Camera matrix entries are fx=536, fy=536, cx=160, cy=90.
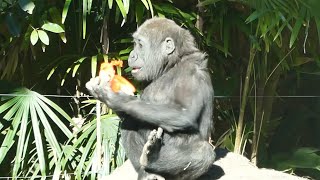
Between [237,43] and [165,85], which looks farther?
[237,43]

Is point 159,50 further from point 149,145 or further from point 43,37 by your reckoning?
point 43,37

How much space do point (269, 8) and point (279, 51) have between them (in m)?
0.84

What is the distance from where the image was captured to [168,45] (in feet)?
9.93

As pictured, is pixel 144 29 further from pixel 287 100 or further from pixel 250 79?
pixel 287 100

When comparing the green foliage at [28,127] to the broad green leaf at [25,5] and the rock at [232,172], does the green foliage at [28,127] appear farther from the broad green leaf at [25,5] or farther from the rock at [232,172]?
the broad green leaf at [25,5]

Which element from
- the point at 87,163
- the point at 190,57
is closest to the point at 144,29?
the point at 190,57

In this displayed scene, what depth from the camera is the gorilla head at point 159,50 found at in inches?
119

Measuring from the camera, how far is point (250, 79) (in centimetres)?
457

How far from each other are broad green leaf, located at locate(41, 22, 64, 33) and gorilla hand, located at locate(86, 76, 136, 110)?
0.92 meters

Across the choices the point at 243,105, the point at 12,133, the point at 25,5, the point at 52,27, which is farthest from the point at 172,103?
the point at 243,105

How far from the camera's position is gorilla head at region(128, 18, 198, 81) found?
3018 millimetres

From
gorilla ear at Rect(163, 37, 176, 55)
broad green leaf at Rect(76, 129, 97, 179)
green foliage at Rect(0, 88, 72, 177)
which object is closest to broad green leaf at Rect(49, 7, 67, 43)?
green foliage at Rect(0, 88, 72, 177)

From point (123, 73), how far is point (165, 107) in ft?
5.12

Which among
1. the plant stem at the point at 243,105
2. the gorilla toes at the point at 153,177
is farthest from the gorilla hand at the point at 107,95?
the plant stem at the point at 243,105
